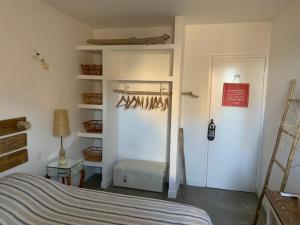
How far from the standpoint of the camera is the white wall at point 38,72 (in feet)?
7.08

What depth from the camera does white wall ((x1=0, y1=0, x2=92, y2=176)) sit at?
7.08ft

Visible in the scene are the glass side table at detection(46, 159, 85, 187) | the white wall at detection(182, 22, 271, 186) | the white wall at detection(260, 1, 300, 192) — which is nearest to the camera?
the white wall at detection(260, 1, 300, 192)

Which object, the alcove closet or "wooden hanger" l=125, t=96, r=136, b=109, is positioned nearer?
the alcove closet

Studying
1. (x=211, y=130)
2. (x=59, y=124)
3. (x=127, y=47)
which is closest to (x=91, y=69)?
(x=127, y=47)

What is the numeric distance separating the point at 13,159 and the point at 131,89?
195 cm

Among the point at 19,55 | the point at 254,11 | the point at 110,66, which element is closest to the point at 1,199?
the point at 19,55

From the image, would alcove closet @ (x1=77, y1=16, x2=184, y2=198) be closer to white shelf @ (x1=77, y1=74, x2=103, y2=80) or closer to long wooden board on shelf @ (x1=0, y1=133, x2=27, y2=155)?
white shelf @ (x1=77, y1=74, x2=103, y2=80)

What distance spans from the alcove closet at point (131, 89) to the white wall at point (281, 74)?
3.85ft

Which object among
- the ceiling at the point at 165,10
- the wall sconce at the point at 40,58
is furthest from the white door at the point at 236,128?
the wall sconce at the point at 40,58

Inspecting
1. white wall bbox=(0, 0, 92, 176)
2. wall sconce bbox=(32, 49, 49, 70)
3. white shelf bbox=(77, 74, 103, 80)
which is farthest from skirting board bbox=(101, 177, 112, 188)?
wall sconce bbox=(32, 49, 49, 70)

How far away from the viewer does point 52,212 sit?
1.77m

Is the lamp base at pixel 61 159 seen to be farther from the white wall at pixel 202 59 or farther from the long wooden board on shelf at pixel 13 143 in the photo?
the white wall at pixel 202 59

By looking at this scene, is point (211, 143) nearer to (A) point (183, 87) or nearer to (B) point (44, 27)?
(A) point (183, 87)

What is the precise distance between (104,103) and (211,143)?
170 cm
